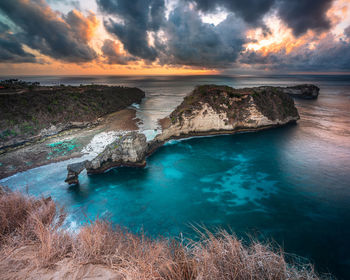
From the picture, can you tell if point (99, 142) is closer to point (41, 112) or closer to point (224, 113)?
point (41, 112)

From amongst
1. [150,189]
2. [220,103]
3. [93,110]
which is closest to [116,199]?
[150,189]

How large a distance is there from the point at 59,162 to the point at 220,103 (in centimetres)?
2428

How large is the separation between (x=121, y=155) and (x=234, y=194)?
39.6 feet

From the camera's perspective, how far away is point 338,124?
104 feet

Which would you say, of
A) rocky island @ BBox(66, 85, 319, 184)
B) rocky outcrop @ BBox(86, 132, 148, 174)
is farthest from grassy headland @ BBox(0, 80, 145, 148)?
rocky island @ BBox(66, 85, 319, 184)

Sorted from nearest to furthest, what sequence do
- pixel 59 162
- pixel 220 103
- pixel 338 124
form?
pixel 59 162
pixel 220 103
pixel 338 124

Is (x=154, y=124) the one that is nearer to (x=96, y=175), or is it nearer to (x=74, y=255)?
(x=96, y=175)

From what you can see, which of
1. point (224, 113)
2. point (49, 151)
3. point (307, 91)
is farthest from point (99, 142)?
point (307, 91)

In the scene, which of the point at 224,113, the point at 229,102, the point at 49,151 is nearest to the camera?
the point at 49,151

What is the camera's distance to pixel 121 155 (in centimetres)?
1778

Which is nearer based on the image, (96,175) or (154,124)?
(96,175)

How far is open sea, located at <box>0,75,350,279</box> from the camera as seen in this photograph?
433 inches

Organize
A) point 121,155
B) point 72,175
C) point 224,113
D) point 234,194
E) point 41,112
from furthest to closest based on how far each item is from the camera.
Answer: point 41,112, point 224,113, point 121,155, point 72,175, point 234,194

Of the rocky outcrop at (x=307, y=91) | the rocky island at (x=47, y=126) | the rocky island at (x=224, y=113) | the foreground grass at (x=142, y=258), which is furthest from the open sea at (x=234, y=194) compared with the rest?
the rocky outcrop at (x=307, y=91)
